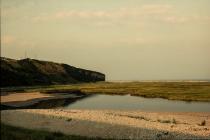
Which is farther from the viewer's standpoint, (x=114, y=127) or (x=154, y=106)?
(x=154, y=106)

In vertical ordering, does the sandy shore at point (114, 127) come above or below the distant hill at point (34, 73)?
below

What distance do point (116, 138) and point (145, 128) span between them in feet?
20.0

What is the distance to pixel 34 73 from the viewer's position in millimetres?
161000

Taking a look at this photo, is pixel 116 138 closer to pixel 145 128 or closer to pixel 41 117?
pixel 145 128

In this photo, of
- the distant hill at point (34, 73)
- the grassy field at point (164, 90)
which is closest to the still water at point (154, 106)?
the grassy field at point (164, 90)

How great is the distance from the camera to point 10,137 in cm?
2198

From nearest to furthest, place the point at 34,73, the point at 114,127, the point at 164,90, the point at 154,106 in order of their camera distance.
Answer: the point at 114,127 < the point at 154,106 < the point at 164,90 < the point at 34,73

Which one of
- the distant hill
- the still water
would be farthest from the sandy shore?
the distant hill

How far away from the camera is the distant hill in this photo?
134m

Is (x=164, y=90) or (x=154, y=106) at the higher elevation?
(x=164, y=90)

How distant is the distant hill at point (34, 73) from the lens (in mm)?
134375

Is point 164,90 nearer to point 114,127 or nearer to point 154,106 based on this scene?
point 154,106

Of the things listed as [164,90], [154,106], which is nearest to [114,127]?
[154,106]

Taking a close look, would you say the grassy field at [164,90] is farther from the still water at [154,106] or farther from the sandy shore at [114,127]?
the sandy shore at [114,127]
